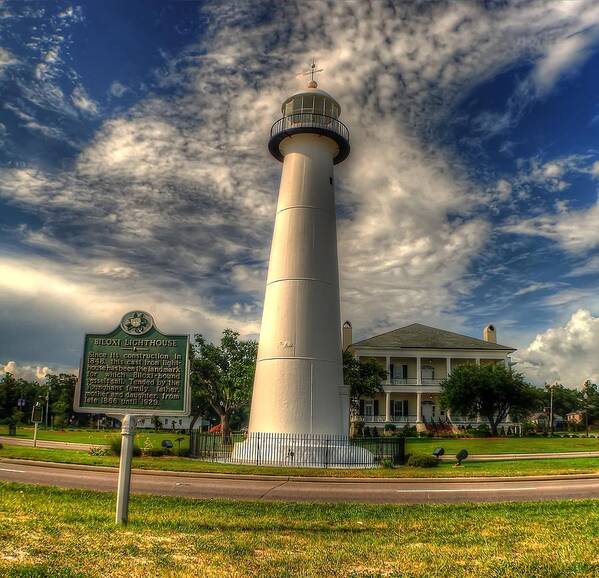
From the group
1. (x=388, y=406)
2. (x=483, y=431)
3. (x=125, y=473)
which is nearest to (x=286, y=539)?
(x=125, y=473)

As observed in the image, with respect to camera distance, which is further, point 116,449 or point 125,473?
point 116,449

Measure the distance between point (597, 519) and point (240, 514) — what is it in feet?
21.0

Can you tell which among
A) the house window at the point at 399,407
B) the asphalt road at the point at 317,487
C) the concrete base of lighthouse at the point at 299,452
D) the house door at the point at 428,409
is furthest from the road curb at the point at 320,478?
the house window at the point at 399,407

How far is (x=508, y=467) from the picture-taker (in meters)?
24.2

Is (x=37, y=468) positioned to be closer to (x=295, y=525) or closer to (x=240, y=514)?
(x=240, y=514)

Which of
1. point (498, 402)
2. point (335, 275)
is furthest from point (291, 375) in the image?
point (498, 402)

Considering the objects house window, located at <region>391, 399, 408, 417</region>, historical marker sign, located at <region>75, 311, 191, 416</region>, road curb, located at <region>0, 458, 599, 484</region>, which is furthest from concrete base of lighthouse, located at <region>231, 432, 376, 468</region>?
house window, located at <region>391, 399, 408, 417</region>

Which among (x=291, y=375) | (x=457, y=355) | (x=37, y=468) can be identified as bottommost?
(x=37, y=468)

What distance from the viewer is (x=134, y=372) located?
33.4 feet

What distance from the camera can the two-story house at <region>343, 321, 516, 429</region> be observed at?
60.2 meters

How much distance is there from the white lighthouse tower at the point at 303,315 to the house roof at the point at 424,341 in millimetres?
36205

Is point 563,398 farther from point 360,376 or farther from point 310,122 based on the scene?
point 310,122

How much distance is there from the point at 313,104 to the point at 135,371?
20283 mm

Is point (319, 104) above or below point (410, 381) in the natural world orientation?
above
